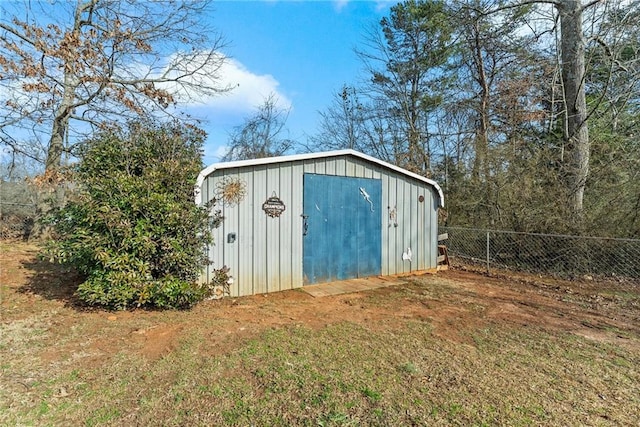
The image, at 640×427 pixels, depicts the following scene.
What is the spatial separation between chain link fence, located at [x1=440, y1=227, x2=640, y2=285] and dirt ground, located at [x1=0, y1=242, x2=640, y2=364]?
412mm

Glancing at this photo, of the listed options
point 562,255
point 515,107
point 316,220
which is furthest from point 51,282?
point 515,107

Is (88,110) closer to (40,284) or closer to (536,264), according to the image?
(40,284)

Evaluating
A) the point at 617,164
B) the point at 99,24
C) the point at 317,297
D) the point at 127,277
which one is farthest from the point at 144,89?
the point at 617,164

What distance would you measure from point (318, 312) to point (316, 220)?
1.95 metres

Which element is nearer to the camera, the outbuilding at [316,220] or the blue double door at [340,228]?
the outbuilding at [316,220]

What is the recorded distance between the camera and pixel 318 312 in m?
4.41

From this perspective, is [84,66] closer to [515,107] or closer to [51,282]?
[51,282]

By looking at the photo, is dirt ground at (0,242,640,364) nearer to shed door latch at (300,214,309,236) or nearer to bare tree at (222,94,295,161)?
shed door latch at (300,214,309,236)

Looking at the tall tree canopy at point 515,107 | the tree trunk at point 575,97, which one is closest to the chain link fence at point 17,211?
the tall tree canopy at point 515,107

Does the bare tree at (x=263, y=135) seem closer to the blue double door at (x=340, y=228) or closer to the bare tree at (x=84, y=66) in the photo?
the bare tree at (x=84, y=66)

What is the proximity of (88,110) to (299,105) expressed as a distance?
8992mm

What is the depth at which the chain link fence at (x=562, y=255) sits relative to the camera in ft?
20.0

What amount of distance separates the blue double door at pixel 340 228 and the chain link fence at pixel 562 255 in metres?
2.55

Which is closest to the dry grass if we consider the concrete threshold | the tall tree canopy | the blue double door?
the concrete threshold
